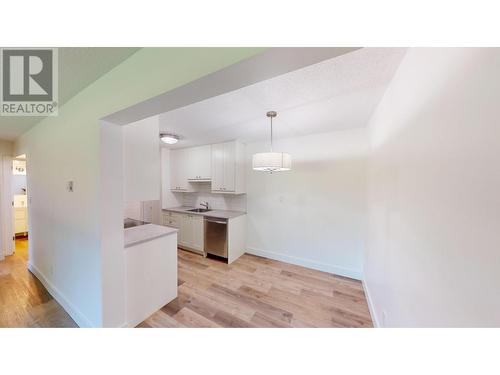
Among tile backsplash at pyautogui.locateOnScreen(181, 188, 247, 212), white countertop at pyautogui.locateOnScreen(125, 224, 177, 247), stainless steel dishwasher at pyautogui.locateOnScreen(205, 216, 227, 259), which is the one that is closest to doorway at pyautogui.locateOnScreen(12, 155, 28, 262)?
tile backsplash at pyautogui.locateOnScreen(181, 188, 247, 212)

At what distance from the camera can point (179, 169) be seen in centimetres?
404

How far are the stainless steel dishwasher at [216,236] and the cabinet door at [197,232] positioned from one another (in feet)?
0.43

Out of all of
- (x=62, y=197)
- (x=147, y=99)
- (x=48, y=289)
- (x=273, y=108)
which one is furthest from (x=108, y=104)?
(x=48, y=289)

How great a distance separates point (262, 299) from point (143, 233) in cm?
166

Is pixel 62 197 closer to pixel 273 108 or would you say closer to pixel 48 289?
pixel 48 289

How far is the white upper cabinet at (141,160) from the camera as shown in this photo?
5.29 feet

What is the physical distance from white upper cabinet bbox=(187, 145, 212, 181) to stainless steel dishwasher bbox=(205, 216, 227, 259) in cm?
99

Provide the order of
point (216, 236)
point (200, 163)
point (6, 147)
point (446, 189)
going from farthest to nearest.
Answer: point (200, 163), point (216, 236), point (6, 147), point (446, 189)

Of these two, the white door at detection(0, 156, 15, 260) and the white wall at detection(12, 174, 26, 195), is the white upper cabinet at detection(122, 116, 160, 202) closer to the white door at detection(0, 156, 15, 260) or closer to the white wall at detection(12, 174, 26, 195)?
the white door at detection(0, 156, 15, 260)

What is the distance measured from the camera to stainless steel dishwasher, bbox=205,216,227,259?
313cm

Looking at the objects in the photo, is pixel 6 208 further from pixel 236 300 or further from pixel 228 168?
pixel 236 300

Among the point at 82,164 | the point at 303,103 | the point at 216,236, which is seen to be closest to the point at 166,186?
the point at 216,236

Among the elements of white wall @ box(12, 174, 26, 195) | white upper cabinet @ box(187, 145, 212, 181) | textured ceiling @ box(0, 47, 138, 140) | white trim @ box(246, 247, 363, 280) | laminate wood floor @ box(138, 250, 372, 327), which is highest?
textured ceiling @ box(0, 47, 138, 140)

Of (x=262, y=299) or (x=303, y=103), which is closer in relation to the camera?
(x=303, y=103)
